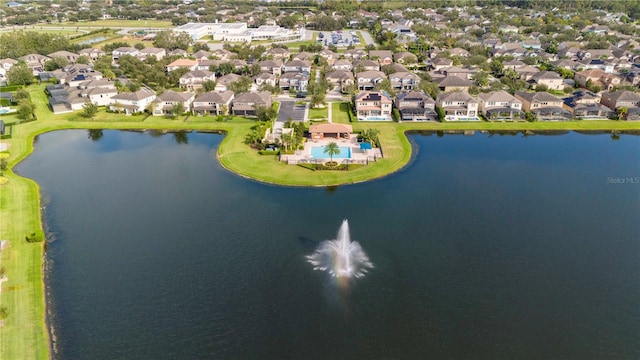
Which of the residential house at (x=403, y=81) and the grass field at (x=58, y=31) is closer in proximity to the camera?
the residential house at (x=403, y=81)

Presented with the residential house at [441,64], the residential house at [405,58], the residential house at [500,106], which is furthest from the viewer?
the residential house at [405,58]

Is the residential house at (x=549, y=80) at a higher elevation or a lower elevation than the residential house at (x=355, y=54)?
lower

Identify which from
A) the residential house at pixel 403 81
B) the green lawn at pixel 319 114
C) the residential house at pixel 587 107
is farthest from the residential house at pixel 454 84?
the green lawn at pixel 319 114

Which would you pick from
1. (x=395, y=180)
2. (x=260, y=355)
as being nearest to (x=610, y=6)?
(x=395, y=180)

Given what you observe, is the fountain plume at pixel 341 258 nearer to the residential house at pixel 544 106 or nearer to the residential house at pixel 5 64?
the residential house at pixel 544 106

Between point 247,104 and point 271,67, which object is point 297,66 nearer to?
point 271,67

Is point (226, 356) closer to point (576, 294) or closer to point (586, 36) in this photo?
point (576, 294)
